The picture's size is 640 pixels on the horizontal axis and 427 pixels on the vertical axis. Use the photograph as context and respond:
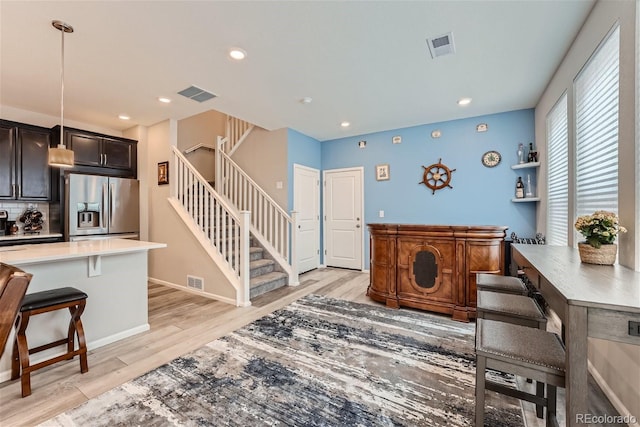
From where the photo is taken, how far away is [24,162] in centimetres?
369

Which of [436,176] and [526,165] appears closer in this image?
[526,165]

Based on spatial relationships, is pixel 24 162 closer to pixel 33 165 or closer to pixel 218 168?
pixel 33 165

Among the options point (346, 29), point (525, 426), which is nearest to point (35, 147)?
point (346, 29)

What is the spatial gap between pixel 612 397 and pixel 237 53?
3.82 m

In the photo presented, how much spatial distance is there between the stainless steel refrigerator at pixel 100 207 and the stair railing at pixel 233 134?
1.72 meters

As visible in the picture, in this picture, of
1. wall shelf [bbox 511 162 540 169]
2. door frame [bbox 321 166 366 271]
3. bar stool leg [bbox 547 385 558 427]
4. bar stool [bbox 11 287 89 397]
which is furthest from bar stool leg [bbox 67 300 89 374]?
wall shelf [bbox 511 162 540 169]

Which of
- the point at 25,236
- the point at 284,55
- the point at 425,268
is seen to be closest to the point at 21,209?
the point at 25,236

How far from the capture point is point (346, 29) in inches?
86.4

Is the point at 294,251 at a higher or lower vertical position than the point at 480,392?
higher

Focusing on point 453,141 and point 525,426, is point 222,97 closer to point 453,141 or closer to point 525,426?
point 453,141

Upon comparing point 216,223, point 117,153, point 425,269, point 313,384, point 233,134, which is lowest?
point 313,384

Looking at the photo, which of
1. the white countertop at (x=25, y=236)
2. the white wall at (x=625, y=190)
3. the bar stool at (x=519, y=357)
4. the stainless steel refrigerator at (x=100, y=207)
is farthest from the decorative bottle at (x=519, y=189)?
the white countertop at (x=25, y=236)

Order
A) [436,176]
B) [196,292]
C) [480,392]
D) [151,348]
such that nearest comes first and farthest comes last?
[480,392] < [151,348] < [196,292] < [436,176]

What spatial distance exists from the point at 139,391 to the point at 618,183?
340 cm
